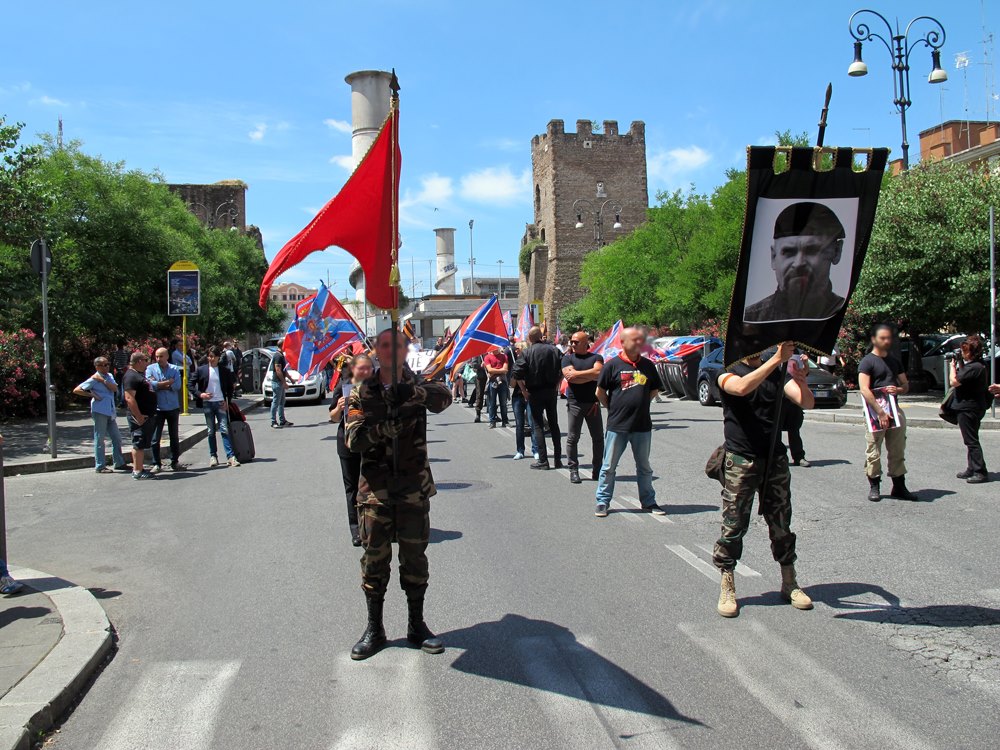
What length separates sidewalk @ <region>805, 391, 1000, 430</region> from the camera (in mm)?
Answer: 16116

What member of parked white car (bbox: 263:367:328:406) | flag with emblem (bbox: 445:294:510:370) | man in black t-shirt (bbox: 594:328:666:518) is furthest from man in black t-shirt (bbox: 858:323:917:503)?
parked white car (bbox: 263:367:328:406)

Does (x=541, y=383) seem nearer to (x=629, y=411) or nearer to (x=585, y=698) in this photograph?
(x=629, y=411)

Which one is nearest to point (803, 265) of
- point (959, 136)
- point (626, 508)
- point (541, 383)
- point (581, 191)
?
point (626, 508)

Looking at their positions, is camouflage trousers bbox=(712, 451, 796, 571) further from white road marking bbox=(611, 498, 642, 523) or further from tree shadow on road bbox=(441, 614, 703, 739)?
white road marking bbox=(611, 498, 642, 523)

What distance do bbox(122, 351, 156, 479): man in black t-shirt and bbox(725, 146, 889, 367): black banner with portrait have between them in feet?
29.5

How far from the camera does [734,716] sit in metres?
3.97

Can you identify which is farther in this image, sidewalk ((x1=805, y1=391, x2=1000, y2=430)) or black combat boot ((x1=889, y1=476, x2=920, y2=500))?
sidewalk ((x1=805, y1=391, x2=1000, y2=430))

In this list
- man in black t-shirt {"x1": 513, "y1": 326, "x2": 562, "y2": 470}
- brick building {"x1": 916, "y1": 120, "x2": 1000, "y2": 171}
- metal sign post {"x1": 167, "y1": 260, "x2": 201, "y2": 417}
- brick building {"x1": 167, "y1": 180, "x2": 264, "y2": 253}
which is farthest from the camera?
brick building {"x1": 167, "y1": 180, "x2": 264, "y2": 253}

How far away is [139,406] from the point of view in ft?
38.8

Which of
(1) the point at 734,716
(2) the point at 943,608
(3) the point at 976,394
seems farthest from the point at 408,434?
(3) the point at 976,394

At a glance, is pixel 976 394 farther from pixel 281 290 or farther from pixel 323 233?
pixel 281 290


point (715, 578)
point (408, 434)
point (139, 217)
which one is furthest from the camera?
point (139, 217)

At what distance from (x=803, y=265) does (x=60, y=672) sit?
4.52 metres

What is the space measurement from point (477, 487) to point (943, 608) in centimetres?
594
